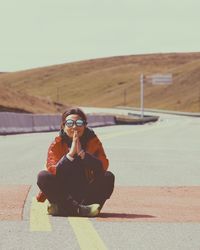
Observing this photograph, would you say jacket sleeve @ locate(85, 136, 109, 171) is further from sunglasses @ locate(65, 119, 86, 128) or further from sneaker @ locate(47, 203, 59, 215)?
sneaker @ locate(47, 203, 59, 215)

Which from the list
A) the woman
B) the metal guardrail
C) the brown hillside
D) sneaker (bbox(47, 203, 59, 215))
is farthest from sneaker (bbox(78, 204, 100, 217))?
the brown hillside

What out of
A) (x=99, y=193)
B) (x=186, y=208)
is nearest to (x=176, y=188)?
(x=186, y=208)

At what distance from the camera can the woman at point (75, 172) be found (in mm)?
8516

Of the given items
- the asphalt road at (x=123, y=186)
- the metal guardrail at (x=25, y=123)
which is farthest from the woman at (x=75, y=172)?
the metal guardrail at (x=25, y=123)

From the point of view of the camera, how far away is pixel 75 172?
8641 millimetres

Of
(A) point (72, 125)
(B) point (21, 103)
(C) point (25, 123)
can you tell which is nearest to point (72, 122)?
(A) point (72, 125)

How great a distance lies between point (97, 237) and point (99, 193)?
58.0 inches

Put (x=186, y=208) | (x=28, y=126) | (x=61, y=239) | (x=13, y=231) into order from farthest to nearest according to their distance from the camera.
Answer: (x=28, y=126), (x=186, y=208), (x=13, y=231), (x=61, y=239)

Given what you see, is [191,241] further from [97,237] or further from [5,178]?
[5,178]

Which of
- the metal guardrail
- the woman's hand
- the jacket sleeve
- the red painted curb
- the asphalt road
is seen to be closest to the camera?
the asphalt road

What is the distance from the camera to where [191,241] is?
737cm

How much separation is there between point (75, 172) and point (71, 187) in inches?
7.6

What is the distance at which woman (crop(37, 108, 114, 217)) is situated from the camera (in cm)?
852

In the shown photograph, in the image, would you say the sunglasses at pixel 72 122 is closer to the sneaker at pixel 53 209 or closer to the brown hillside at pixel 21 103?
the sneaker at pixel 53 209
